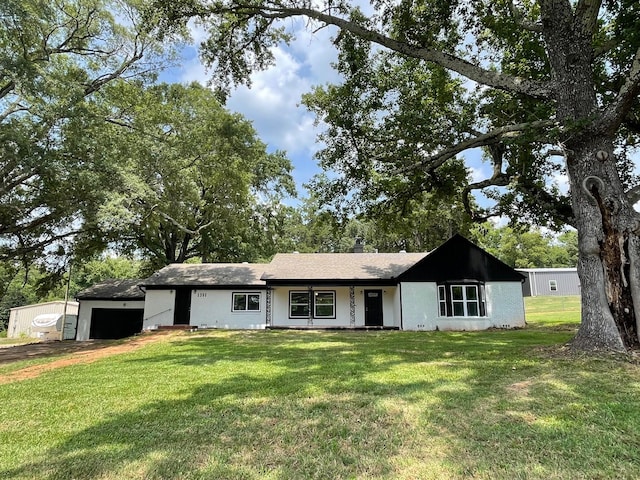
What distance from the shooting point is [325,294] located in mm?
20188

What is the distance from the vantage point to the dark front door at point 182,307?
20.4 metres

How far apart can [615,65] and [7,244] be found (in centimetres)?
2542

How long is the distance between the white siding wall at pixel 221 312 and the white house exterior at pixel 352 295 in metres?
0.05

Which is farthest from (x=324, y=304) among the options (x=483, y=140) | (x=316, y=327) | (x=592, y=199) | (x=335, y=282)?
(x=592, y=199)

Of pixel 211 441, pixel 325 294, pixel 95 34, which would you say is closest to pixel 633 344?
pixel 211 441

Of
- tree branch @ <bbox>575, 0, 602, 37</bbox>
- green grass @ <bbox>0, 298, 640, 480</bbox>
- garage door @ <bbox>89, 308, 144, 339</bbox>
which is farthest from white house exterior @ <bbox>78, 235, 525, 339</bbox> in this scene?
tree branch @ <bbox>575, 0, 602, 37</bbox>

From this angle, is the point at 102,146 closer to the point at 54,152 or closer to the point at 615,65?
the point at 54,152

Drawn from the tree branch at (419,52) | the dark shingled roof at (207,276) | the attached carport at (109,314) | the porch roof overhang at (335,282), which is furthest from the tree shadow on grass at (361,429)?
the attached carport at (109,314)

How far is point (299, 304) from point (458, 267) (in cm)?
811

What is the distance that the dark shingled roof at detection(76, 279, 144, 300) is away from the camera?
22438 mm

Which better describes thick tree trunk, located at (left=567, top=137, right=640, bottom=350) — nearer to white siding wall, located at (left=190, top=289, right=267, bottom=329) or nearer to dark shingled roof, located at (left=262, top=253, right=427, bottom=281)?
dark shingled roof, located at (left=262, top=253, right=427, bottom=281)

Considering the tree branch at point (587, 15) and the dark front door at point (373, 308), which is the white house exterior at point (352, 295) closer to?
the dark front door at point (373, 308)

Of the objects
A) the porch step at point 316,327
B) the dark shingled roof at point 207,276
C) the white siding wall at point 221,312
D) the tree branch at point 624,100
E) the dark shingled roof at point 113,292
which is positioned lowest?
the porch step at point 316,327

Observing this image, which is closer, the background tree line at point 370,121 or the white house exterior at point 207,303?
the background tree line at point 370,121
